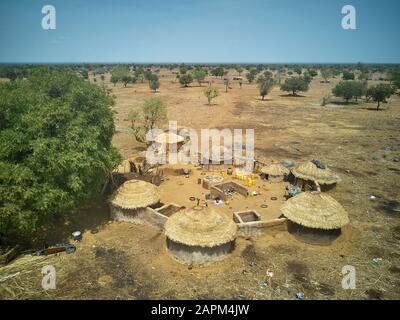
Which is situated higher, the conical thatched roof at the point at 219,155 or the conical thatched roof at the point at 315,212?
Answer: the conical thatched roof at the point at 219,155

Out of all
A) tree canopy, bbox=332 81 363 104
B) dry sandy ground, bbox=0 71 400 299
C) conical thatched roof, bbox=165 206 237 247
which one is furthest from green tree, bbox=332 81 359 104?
conical thatched roof, bbox=165 206 237 247

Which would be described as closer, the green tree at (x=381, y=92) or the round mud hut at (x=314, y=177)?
the round mud hut at (x=314, y=177)

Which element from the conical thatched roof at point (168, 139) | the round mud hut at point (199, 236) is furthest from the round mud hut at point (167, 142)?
the round mud hut at point (199, 236)

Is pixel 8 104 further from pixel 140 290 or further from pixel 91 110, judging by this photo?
pixel 140 290

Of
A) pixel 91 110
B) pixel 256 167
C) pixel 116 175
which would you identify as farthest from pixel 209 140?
pixel 91 110

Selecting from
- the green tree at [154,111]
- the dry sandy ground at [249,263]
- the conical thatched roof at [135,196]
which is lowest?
the dry sandy ground at [249,263]

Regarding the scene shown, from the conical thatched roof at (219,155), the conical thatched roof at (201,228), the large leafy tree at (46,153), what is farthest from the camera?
the conical thatched roof at (219,155)

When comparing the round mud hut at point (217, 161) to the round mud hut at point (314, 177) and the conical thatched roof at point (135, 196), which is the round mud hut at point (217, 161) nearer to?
the round mud hut at point (314, 177)

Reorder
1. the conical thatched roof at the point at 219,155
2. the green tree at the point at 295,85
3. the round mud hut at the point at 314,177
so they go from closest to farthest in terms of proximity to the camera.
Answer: the round mud hut at the point at 314,177 < the conical thatched roof at the point at 219,155 < the green tree at the point at 295,85

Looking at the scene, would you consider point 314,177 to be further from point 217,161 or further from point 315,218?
point 217,161
